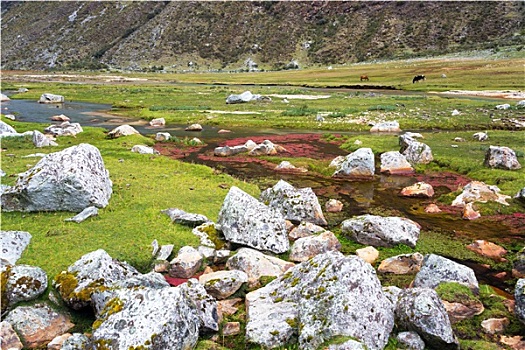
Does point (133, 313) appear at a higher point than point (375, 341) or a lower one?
higher

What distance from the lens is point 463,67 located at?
382 ft

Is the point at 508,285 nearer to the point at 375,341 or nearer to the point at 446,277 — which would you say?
the point at 446,277

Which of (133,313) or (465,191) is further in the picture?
(465,191)

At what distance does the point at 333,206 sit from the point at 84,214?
39.8 ft

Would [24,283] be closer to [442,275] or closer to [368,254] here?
[368,254]

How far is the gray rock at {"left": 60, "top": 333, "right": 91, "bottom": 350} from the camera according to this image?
10.1 meters

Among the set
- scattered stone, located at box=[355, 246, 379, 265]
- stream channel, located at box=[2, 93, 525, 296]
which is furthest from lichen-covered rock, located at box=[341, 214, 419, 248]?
stream channel, located at box=[2, 93, 525, 296]

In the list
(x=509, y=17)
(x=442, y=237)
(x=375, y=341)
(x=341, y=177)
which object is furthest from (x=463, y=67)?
(x=375, y=341)

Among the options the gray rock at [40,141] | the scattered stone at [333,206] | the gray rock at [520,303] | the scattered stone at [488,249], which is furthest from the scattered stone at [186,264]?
the gray rock at [40,141]

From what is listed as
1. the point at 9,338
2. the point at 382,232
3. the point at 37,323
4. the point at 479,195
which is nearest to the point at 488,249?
the point at 382,232

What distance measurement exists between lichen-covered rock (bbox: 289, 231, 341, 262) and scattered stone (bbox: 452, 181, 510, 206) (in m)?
10.0

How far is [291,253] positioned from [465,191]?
1306 cm

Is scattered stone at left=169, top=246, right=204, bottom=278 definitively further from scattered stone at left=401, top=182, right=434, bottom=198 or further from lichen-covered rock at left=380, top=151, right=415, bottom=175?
lichen-covered rock at left=380, top=151, right=415, bottom=175

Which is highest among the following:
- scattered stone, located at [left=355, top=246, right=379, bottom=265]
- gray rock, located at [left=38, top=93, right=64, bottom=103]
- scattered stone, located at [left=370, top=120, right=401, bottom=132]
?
scattered stone, located at [left=355, top=246, right=379, bottom=265]
